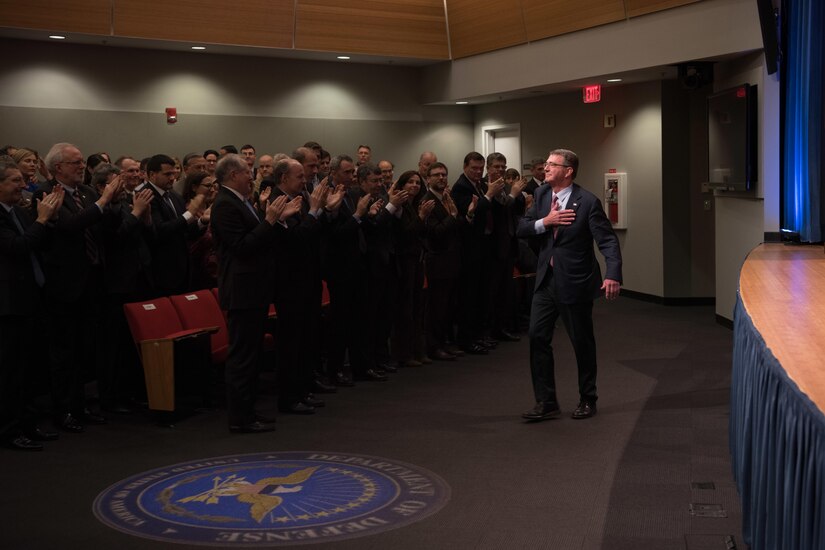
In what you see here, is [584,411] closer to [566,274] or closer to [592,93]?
[566,274]

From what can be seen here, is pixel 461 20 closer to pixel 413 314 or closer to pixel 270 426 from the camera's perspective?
pixel 413 314

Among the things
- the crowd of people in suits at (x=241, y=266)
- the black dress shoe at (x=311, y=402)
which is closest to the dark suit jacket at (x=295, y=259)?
the crowd of people in suits at (x=241, y=266)

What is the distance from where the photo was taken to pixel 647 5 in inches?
404

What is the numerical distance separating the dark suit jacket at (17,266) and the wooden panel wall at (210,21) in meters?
6.00

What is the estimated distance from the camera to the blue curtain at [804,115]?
7.91 metres

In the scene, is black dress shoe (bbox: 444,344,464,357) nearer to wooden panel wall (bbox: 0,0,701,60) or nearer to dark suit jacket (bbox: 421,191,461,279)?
dark suit jacket (bbox: 421,191,461,279)

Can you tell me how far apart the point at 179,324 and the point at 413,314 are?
2.38 metres

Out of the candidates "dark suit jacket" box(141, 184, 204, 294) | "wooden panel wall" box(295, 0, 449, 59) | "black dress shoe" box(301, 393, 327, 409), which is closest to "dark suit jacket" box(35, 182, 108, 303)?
"dark suit jacket" box(141, 184, 204, 294)

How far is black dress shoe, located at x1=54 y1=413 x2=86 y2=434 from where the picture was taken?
21.1 feet

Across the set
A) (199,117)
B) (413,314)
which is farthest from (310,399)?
(199,117)

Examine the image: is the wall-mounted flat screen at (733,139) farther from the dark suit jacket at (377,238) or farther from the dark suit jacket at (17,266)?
the dark suit jacket at (17,266)

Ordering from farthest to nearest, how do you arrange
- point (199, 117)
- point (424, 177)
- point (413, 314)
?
point (199, 117) < point (424, 177) < point (413, 314)

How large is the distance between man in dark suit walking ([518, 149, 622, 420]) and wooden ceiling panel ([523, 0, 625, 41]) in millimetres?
4747

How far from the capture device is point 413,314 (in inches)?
343
